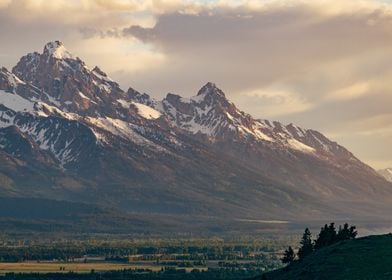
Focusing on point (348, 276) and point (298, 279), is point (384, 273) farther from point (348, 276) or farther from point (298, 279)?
point (298, 279)

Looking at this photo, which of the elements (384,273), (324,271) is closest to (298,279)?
(324,271)

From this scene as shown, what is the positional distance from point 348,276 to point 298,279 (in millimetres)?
14358

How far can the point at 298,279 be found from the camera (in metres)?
196

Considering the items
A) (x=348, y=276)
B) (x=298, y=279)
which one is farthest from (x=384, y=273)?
(x=298, y=279)

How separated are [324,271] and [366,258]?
10803mm

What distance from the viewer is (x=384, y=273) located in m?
183

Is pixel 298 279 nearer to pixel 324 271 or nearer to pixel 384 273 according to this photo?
pixel 324 271

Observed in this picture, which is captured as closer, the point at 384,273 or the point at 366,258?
the point at 384,273

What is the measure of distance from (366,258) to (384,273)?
16896 mm

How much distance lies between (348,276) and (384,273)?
6551 millimetres

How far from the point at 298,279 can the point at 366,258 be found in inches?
578

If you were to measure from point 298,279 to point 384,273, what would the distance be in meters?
19.8

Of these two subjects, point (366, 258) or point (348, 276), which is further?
point (366, 258)

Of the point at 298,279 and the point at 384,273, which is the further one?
the point at 298,279
